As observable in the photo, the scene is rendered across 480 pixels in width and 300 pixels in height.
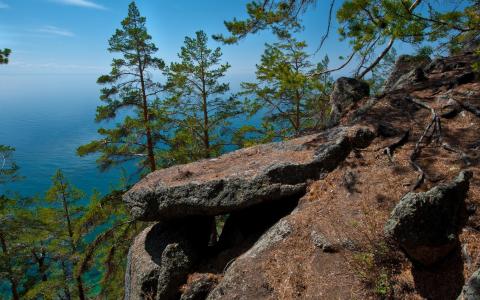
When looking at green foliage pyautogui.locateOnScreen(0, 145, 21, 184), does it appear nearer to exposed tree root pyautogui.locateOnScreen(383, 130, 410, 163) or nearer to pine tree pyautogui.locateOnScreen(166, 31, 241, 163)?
pine tree pyautogui.locateOnScreen(166, 31, 241, 163)

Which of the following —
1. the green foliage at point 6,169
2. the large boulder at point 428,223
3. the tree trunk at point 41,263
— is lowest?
the tree trunk at point 41,263

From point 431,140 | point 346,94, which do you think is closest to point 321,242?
point 431,140

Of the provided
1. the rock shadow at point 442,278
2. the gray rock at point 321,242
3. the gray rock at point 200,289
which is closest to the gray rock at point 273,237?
the gray rock at point 321,242

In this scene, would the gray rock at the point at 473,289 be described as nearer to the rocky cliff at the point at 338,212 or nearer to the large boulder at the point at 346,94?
the rocky cliff at the point at 338,212

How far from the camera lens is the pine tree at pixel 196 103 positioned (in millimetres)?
15828

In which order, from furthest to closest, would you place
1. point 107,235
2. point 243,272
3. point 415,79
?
point 107,235 < point 415,79 < point 243,272

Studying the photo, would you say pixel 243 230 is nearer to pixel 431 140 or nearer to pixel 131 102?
pixel 431 140

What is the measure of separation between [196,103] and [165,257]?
10.4 m

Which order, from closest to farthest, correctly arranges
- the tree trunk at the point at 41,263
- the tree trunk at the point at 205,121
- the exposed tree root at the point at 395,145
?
the exposed tree root at the point at 395,145, the tree trunk at the point at 205,121, the tree trunk at the point at 41,263

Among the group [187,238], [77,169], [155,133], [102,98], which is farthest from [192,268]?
[77,169]

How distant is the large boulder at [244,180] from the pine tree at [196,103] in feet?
24.8

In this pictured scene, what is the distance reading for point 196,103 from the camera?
16.5m

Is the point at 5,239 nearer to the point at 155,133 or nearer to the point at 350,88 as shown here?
the point at 155,133

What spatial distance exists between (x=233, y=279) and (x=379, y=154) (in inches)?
168
